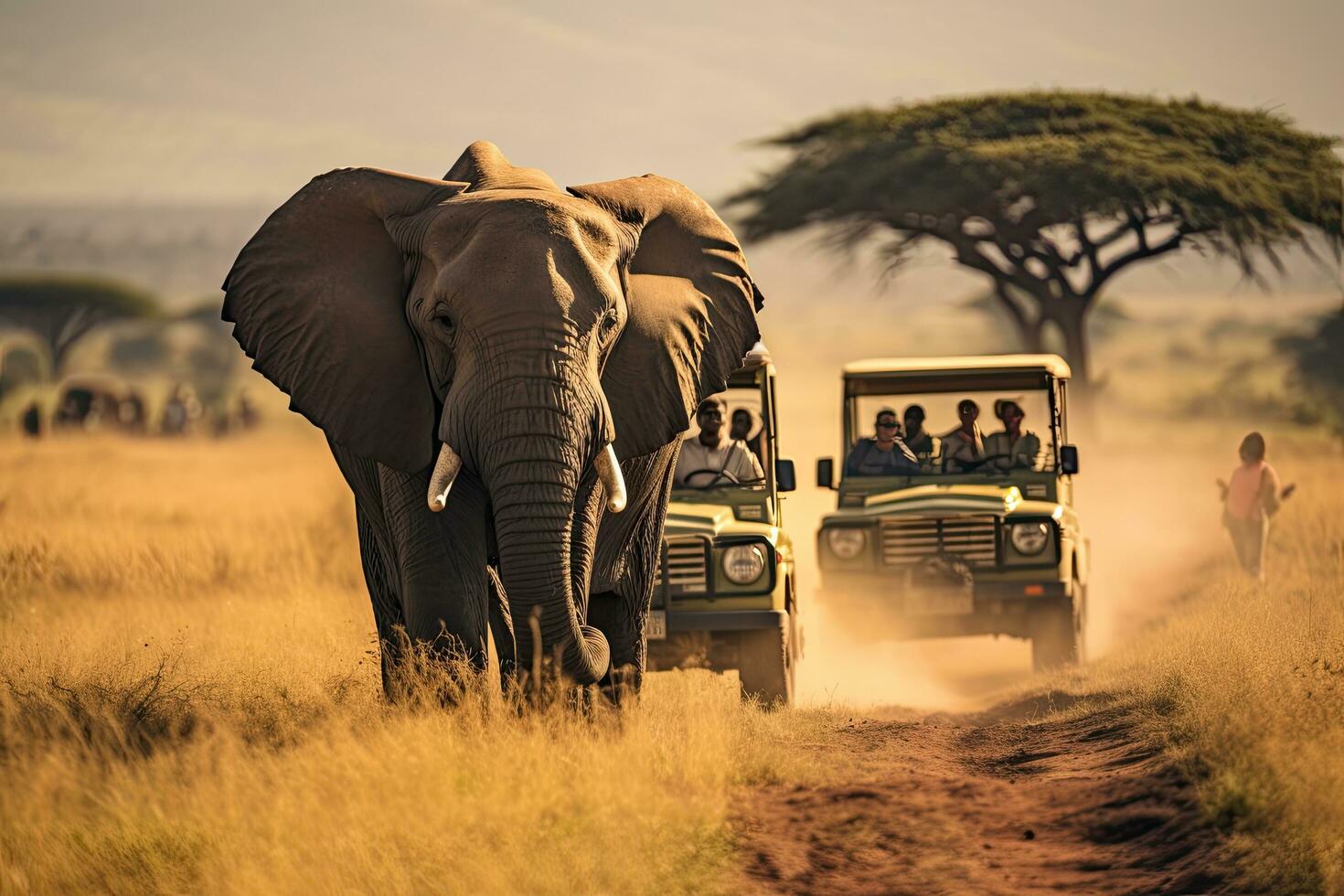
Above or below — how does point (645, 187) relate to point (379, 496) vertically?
above

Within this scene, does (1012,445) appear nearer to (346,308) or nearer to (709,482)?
(709,482)

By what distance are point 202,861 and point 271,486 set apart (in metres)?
21.2

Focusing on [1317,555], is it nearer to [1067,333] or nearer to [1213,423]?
[1067,333]

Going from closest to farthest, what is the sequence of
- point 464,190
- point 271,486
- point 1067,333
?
1. point 464,190
2. point 271,486
3. point 1067,333

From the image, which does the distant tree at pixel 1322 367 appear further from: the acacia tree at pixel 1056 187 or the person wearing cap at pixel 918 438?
the person wearing cap at pixel 918 438

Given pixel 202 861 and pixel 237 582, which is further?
pixel 237 582

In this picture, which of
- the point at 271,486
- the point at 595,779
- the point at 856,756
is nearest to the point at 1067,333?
the point at 271,486

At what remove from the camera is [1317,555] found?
18.7m

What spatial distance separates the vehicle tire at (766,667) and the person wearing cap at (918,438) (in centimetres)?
295

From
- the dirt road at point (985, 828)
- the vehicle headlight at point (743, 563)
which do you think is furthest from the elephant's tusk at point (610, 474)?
the vehicle headlight at point (743, 563)

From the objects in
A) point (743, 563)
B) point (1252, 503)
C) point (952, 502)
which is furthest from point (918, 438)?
point (1252, 503)

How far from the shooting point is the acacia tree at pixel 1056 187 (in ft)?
106

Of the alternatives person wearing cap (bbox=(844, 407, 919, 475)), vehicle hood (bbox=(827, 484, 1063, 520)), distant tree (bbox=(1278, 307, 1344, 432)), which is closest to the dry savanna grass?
vehicle hood (bbox=(827, 484, 1063, 520))

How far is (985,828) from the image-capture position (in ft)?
25.5
